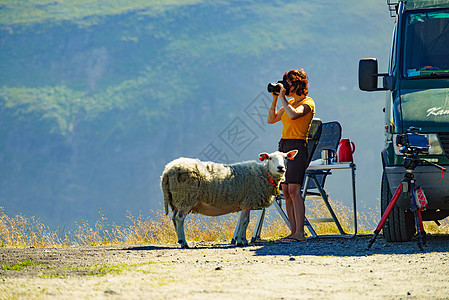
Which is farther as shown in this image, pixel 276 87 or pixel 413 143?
pixel 276 87

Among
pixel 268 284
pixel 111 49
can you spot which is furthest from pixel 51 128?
pixel 268 284

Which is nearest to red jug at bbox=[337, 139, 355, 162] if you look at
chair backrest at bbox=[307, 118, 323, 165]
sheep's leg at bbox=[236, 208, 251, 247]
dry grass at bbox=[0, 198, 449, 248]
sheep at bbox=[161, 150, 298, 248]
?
chair backrest at bbox=[307, 118, 323, 165]

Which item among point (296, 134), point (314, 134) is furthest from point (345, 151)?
point (296, 134)

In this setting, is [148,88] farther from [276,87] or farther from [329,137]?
[276,87]

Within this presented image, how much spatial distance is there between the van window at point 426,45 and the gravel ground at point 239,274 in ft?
7.39

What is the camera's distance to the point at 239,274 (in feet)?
18.2

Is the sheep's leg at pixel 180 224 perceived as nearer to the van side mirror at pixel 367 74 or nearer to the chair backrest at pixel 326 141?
the chair backrest at pixel 326 141

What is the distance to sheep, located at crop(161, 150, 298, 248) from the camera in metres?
9.16

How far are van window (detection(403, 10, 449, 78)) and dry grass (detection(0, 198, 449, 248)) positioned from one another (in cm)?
369

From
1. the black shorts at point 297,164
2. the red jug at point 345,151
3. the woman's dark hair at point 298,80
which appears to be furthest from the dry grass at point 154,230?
the woman's dark hair at point 298,80

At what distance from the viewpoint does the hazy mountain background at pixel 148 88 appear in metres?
97.1

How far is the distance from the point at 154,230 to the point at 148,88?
101246mm

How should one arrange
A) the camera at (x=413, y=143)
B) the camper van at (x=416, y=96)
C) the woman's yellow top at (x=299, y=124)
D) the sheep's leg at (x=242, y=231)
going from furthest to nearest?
the sheep's leg at (x=242, y=231) < the woman's yellow top at (x=299, y=124) < the camper van at (x=416, y=96) < the camera at (x=413, y=143)

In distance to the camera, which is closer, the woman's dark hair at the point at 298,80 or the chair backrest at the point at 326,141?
the woman's dark hair at the point at 298,80
